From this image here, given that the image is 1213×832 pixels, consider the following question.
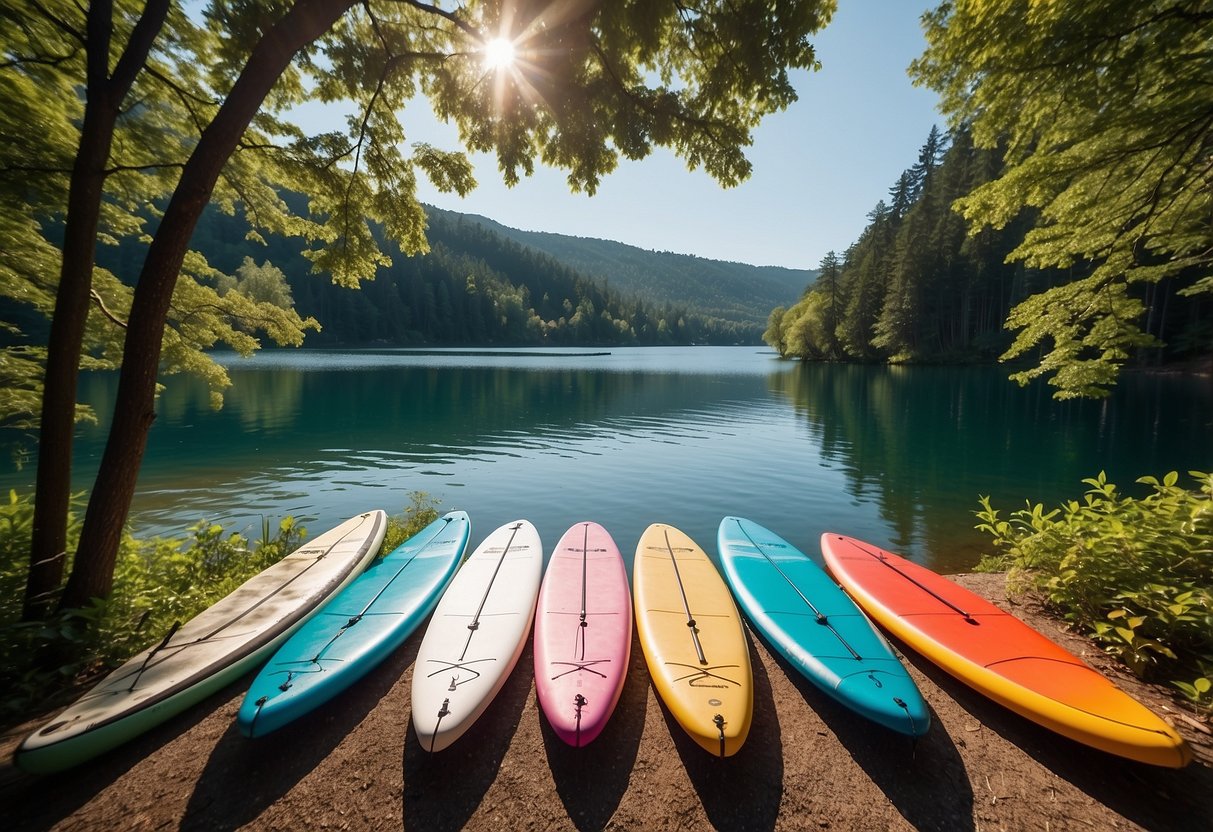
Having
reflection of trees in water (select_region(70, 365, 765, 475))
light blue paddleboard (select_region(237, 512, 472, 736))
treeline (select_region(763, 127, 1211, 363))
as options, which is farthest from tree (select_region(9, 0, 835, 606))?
treeline (select_region(763, 127, 1211, 363))

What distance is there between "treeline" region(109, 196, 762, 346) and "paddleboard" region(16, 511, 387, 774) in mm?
89057

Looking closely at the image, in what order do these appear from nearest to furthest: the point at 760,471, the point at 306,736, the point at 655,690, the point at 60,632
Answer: the point at 306,736 < the point at 60,632 < the point at 655,690 < the point at 760,471

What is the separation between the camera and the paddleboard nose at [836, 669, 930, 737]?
3791mm

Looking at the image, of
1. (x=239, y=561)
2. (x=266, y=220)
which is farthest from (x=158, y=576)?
(x=266, y=220)

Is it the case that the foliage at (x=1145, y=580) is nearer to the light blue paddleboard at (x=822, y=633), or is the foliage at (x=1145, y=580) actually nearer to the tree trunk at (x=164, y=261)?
the light blue paddleboard at (x=822, y=633)

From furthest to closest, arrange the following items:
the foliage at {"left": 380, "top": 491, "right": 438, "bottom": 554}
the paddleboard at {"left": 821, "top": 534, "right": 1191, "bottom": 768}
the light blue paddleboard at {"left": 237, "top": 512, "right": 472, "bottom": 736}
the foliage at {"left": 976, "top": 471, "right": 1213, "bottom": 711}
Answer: the foliage at {"left": 380, "top": 491, "right": 438, "bottom": 554}
the foliage at {"left": 976, "top": 471, "right": 1213, "bottom": 711}
the light blue paddleboard at {"left": 237, "top": 512, "right": 472, "bottom": 736}
the paddleboard at {"left": 821, "top": 534, "right": 1191, "bottom": 768}

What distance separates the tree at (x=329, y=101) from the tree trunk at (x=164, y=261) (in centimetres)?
1

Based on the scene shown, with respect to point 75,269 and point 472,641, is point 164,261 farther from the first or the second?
point 472,641

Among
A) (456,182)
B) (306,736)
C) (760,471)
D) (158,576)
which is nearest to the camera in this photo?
(306,736)

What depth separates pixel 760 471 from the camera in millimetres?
15828

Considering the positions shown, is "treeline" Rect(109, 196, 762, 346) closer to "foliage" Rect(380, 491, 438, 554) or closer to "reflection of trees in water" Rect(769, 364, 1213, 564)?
"reflection of trees in water" Rect(769, 364, 1213, 564)

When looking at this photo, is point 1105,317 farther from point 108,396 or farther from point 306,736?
point 108,396

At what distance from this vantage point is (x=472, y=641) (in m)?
4.91

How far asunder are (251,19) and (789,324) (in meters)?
78.9
